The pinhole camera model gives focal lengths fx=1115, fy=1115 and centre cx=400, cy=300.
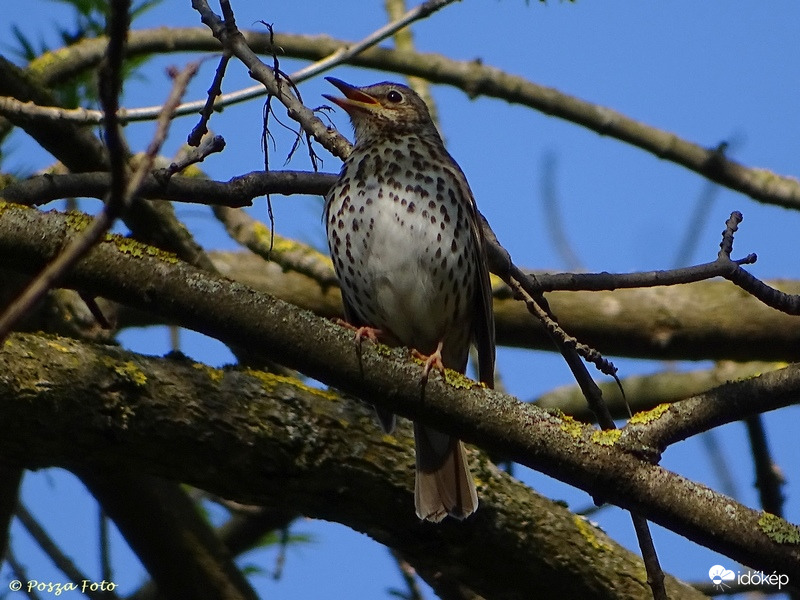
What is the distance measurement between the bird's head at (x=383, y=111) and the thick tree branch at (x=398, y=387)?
252cm

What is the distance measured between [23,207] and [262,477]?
1186 millimetres

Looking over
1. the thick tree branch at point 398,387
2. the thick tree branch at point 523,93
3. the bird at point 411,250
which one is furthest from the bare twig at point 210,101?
the thick tree branch at point 523,93

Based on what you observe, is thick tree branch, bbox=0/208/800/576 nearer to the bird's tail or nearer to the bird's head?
the bird's tail

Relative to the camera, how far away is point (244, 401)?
3693 mm

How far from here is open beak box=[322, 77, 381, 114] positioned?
5473 mm

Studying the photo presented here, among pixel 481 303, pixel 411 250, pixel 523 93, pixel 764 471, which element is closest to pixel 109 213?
pixel 411 250

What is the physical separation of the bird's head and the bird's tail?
1.69 metres

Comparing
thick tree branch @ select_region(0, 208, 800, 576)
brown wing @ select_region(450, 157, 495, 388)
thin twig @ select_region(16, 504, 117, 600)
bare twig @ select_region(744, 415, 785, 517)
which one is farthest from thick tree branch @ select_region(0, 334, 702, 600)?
thin twig @ select_region(16, 504, 117, 600)

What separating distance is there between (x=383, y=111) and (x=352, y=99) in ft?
0.69

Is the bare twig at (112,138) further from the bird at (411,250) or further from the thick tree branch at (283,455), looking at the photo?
the bird at (411,250)

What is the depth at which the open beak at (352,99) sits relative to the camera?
547 cm

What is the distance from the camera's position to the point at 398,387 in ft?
9.64

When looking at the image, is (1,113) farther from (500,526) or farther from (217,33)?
(500,526)

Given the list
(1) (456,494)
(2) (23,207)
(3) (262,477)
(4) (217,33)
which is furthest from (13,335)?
(1) (456,494)
